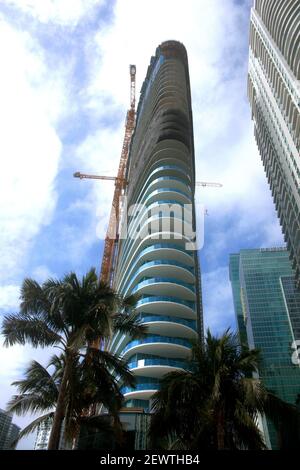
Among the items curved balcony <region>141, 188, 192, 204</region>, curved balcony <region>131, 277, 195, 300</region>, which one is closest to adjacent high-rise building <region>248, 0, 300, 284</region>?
curved balcony <region>141, 188, 192, 204</region>

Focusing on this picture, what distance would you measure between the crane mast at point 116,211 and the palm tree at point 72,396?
220ft

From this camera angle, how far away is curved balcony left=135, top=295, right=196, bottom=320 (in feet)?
151

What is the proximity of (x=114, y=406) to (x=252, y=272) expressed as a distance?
141781 mm

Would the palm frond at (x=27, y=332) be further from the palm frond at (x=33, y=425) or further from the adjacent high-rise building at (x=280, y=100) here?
the adjacent high-rise building at (x=280, y=100)

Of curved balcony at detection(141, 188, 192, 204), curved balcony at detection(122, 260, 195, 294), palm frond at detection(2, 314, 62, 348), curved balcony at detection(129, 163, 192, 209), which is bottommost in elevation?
palm frond at detection(2, 314, 62, 348)

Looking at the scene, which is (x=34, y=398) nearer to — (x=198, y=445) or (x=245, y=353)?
(x=198, y=445)

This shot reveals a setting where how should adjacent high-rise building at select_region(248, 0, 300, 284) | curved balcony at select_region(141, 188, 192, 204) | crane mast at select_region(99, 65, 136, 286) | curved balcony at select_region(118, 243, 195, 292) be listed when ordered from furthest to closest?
crane mast at select_region(99, 65, 136, 286)
adjacent high-rise building at select_region(248, 0, 300, 284)
curved balcony at select_region(141, 188, 192, 204)
curved balcony at select_region(118, 243, 195, 292)

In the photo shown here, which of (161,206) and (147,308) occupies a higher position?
(161,206)

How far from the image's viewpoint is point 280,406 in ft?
42.2

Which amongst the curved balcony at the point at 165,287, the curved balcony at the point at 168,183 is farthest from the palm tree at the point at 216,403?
the curved balcony at the point at 168,183

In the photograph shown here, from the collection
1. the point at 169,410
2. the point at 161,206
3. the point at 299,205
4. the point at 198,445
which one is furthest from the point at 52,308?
the point at 299,205

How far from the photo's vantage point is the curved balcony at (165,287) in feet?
157

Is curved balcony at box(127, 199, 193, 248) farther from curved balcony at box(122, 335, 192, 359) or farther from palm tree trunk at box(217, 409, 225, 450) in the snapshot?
palm tree trunk at box(217, 409, 225, 450)

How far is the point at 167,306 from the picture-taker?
4666 cm
